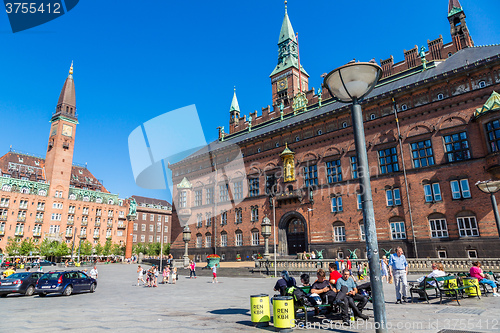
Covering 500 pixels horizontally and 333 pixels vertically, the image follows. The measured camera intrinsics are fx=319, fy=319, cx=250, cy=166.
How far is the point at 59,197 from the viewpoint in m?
81.9

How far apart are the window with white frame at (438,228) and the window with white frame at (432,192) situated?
5.98 feet

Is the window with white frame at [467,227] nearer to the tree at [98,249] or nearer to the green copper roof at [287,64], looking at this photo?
the green copper roof at [287,64]

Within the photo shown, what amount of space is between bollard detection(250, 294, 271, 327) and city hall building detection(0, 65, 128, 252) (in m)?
77.1

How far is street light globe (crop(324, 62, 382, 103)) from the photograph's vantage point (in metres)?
6.99

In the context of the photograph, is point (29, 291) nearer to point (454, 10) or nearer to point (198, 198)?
point (198, 198)

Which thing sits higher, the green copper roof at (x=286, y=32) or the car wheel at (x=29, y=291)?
the green copper roof at (x=286, y=32)

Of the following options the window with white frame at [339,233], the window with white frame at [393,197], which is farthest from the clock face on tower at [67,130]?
the window with white frame at [393,197]

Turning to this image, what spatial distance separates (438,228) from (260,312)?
25.6 metres

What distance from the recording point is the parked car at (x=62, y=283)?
1711cm

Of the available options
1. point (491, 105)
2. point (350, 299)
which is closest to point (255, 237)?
point (491, 105)

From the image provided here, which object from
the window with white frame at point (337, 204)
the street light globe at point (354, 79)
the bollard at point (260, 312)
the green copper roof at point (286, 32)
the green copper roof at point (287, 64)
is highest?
the green copper roof at point (286, 32)

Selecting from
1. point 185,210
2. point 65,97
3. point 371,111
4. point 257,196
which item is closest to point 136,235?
point 65,97

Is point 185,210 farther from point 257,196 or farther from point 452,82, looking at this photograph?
point 452,82

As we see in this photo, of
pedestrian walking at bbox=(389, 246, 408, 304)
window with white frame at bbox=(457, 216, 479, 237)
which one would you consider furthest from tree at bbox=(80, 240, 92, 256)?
pedestrian walking at bbox=(389, 246, 408, 304)
